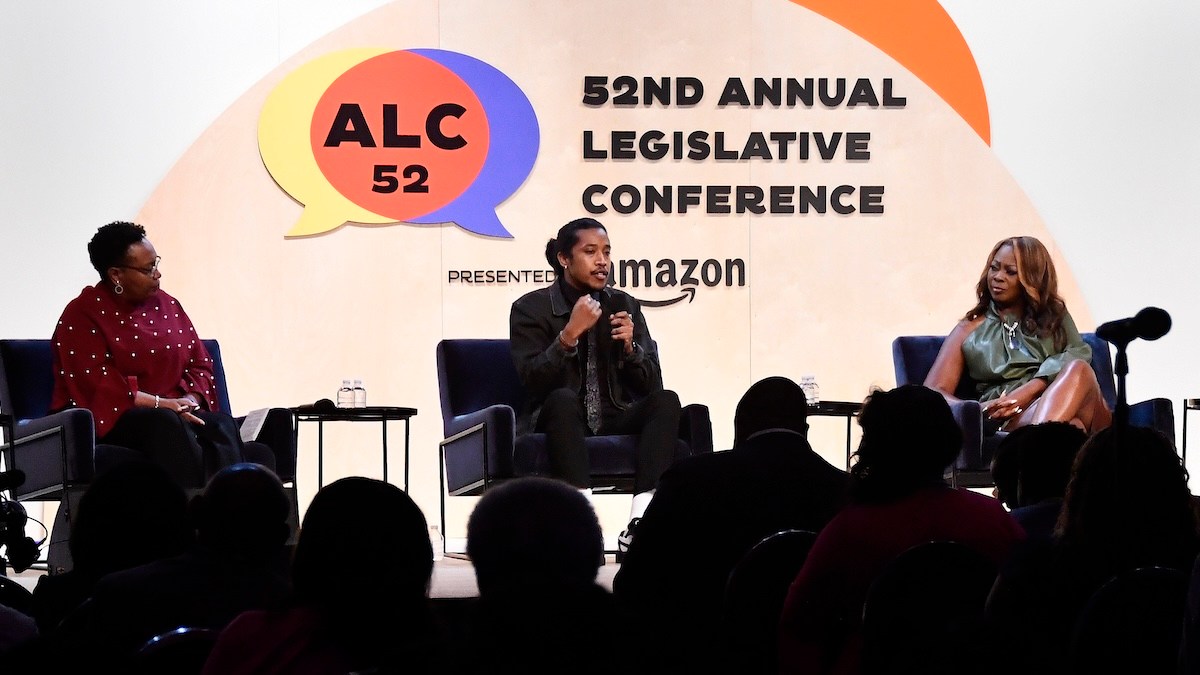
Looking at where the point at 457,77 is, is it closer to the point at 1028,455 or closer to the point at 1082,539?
the point at 1028,455

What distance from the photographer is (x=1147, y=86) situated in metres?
6.68

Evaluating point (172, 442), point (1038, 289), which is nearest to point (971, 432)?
point (1038, 289)

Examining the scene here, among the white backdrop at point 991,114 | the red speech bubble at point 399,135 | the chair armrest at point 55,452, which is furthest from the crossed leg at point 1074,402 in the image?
the chair armrest at point 55,452

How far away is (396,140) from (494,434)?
1.84 m

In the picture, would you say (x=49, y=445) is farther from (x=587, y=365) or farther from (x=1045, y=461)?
(x=1045, y=461)

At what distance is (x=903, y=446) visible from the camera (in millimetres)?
2465

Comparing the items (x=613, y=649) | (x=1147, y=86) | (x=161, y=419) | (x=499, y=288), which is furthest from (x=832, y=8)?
(x=613, y=649)

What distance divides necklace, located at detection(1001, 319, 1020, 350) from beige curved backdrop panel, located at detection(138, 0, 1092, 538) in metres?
0.99

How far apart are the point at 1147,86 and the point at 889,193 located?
1.33 m

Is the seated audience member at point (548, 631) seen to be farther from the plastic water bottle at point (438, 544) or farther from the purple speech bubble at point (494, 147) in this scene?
the purple speech bubble at point (494, 147)

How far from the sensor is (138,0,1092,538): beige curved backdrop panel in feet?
21.0

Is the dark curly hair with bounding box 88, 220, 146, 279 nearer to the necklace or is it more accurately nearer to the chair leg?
the chair leg

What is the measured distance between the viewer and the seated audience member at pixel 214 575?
2.04 meters

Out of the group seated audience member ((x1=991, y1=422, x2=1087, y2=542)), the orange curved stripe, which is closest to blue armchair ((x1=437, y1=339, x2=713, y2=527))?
the orange curved stripe
